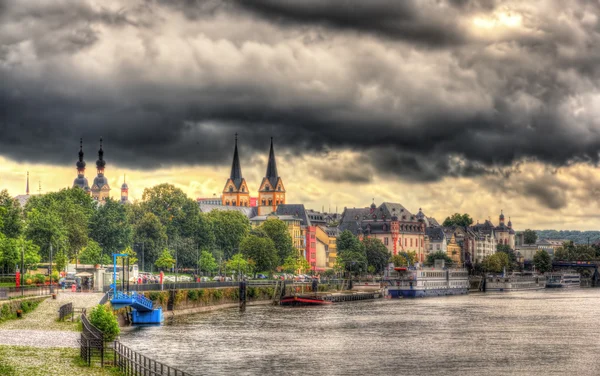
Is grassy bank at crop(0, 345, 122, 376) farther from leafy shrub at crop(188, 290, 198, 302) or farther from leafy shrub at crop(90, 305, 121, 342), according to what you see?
leafy shrub at crop(188, 290, 198, 302)

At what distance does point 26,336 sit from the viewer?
67062mm

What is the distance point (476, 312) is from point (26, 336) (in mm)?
91338

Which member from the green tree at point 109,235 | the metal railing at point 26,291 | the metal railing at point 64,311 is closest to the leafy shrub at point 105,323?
the metal railing at point 64,311

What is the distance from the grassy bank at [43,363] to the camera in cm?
5197

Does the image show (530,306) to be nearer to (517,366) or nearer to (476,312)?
(476,312)

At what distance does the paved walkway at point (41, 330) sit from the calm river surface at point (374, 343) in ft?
22.6

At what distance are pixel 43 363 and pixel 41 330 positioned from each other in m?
16.7

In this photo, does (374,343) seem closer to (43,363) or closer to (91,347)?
(91,347)

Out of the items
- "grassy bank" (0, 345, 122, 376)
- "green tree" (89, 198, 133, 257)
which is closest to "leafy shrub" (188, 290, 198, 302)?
"green tree" (89, 198, 133, 257)

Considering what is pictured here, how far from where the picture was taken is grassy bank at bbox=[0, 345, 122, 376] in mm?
51969

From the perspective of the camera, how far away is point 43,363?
Result: 55125 millimetres

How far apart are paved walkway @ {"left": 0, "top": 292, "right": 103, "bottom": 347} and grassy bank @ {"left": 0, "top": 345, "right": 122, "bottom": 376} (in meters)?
3.19

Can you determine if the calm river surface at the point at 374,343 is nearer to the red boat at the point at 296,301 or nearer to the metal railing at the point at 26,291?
the metal railing at the point at 26,291

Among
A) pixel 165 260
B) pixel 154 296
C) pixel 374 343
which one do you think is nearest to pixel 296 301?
pixel 165 260
